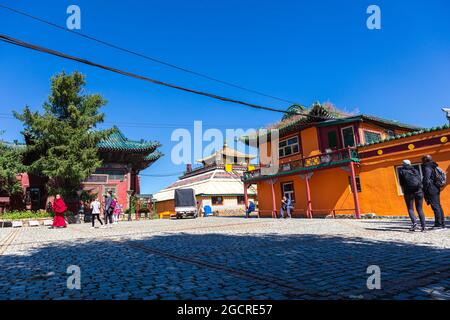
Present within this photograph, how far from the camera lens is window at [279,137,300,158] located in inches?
929

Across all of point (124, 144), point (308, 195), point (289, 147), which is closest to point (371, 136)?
point (308, 195)

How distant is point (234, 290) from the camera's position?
3604 mm

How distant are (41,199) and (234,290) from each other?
3011cm

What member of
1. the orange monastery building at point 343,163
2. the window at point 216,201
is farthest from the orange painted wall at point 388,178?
the window at point 216,201

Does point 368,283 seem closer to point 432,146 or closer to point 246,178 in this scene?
point 432,146

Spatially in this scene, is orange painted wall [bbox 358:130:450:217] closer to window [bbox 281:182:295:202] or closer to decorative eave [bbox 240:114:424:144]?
decorative eave [bbox 240:114:424:144]

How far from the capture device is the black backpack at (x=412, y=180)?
8.47 m

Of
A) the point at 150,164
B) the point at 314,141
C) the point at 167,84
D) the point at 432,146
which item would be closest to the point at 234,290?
the point at 167,84

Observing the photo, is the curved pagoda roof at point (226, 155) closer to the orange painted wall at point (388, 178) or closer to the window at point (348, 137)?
the window at point (348, 137)

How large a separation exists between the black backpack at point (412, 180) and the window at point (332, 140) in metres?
12.7

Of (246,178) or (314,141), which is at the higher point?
(314,141)

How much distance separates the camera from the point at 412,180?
848cm

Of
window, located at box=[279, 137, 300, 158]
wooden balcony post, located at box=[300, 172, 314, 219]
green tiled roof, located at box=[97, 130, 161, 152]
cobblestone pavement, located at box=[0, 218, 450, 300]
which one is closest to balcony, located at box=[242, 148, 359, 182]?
wooden balcony post, located at box=[300, 172, 314, 219]
